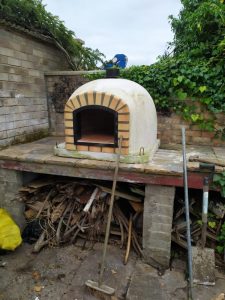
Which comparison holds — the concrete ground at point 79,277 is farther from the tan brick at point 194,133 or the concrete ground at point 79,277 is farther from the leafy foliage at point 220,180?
the tan brick at point 194,133

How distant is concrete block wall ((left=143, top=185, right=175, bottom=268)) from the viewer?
2.91m

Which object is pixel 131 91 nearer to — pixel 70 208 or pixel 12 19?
pixel 70 208

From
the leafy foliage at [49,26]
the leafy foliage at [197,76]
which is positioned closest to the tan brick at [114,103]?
the leafy foliage at [197,76]

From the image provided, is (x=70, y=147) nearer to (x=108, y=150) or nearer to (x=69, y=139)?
(x=69, y=139)

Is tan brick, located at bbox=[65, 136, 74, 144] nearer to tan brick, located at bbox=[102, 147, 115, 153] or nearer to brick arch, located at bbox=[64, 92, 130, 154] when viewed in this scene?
brick arch, located at bbox=[64, 92, 130, 154]

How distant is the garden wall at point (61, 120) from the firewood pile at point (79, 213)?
1.69m

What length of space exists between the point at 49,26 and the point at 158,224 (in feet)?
14.5

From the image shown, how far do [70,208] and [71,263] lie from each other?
809 mm

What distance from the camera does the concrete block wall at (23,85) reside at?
3.90 metres

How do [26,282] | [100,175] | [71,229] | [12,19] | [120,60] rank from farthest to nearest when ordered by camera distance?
[120,60] → [12,19] → [71,229] → [100,175] → [26,282]

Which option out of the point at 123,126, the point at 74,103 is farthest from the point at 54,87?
the point at 123,126

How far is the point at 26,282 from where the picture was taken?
9.14ft

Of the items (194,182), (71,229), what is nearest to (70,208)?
(71,229)

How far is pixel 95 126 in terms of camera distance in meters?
4.27
